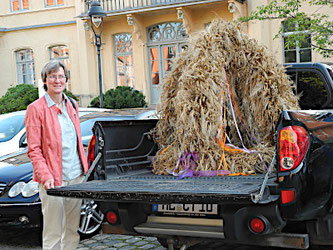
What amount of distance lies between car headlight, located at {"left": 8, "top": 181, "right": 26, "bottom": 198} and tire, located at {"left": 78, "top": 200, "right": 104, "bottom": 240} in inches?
26.7

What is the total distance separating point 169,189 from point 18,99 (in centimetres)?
1419

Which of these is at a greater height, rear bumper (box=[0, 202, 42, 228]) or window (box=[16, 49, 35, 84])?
window (box=[16, 49, 35, 84])

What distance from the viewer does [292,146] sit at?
339 cm

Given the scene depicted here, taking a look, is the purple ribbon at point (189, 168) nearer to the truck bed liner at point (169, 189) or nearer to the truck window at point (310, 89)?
the truck bed liner at point (169, 189)

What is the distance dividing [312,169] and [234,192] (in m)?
0.68

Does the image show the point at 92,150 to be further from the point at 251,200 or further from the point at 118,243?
the point at 251,200

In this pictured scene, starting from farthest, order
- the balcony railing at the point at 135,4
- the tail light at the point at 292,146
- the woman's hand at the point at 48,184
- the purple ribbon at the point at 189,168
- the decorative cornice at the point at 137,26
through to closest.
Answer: the decorative cornice at the point at 137,26
the balcony railing at the point at 135,4
the purple ribbon at the point at 189,168
the woman's hand at the point at 48,184
the tail light at the point at 292,146

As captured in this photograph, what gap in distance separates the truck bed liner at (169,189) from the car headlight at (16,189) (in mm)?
1369

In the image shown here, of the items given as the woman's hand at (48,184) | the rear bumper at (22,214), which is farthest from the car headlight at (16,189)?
the woman's hand at (48,184)

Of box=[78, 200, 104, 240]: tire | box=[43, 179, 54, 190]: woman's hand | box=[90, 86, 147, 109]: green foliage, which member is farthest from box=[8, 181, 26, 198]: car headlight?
box=[90, 86, 147, 109]: green foliage

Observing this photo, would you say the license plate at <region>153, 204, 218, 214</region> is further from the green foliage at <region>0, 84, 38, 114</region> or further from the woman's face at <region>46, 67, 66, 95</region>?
the green foliage at <region>0, 84, 38, 114</region>

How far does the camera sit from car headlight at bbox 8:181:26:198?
5211 mm

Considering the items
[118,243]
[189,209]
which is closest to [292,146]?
[189,209]

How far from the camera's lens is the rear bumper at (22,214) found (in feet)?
16.7
